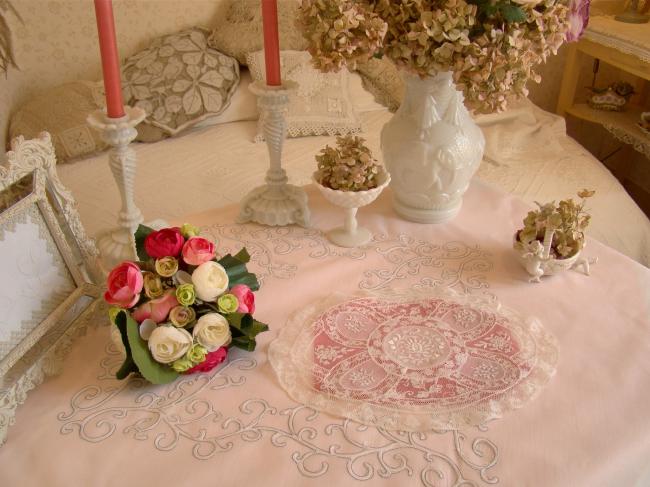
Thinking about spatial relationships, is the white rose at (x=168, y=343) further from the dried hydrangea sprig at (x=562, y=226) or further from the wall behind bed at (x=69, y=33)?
the wall behind bed at (x=69, y=33)

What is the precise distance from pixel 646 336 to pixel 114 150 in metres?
0.79

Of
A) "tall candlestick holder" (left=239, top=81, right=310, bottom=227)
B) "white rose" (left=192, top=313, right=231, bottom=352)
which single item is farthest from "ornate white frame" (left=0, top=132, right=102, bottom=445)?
"tall candlestick holder" (left=239, top=81, right=310, bottom=227)

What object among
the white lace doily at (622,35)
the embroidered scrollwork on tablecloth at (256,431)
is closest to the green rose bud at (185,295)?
the embroidered scrollwork on tablecloth at (256,431)

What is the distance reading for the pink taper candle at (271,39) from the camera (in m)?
1.01

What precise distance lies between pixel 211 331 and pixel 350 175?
0.36 m

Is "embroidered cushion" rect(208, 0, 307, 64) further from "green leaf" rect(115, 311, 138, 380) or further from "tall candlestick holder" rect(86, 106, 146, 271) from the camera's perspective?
"green leaf" rect(115, 311, 138, 380)

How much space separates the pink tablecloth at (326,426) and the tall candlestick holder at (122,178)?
120mm

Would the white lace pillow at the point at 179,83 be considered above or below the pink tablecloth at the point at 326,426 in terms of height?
below

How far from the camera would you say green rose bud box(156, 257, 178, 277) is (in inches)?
31.3

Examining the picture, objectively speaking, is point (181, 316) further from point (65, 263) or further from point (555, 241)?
point (555, 241)

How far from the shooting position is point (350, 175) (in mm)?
1014

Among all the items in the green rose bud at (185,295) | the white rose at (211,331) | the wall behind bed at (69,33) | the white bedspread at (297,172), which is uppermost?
the green rose bud at (185,295)

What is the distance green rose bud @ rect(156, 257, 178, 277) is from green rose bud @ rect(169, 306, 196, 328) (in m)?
0.04

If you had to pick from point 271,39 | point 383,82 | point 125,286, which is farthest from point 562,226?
point 383,82
